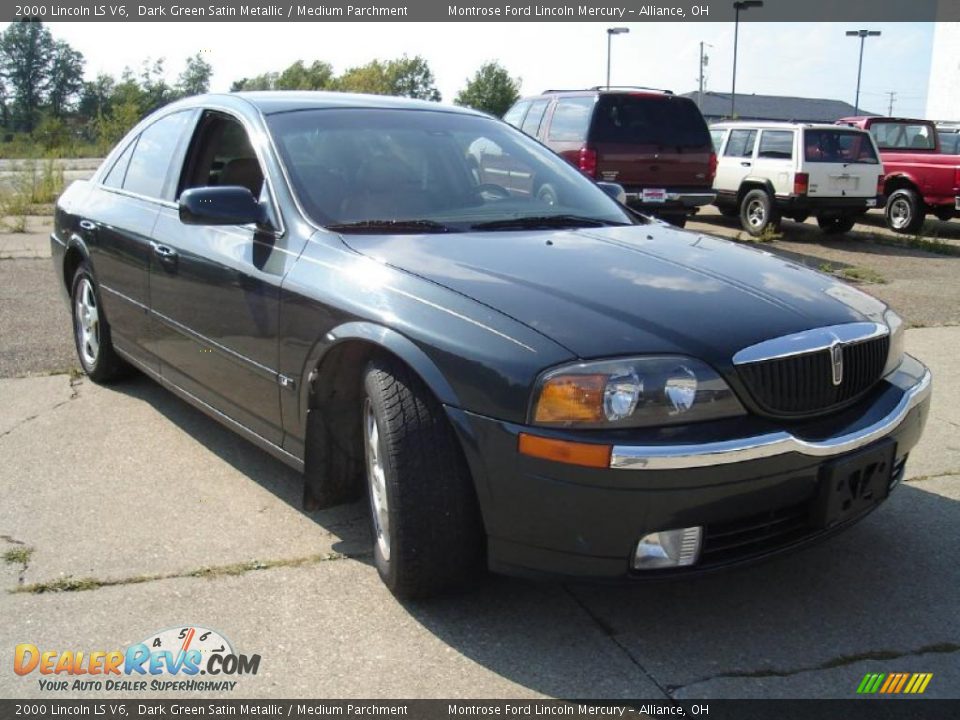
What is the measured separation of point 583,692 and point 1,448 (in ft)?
10.6

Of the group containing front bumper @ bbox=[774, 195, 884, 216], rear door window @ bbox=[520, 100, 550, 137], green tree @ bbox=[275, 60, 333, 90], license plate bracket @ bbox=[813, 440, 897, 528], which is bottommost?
front bumper @ bbox=[774, 195, 884, 216]

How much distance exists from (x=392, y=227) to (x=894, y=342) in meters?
1.81

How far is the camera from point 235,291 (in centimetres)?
368

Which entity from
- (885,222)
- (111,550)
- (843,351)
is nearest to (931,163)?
(885,222)

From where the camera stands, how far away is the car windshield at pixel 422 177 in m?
3.60

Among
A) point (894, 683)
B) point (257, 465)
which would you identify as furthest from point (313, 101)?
point (894, 683)

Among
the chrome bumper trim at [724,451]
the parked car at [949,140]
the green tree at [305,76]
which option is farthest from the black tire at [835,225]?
the green tree at [305,76]

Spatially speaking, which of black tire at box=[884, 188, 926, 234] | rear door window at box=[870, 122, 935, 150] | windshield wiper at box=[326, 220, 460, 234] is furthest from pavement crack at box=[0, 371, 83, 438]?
rear door window at box=[870, 122, 935, 150]

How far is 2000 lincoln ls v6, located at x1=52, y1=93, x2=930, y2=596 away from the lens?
255cm

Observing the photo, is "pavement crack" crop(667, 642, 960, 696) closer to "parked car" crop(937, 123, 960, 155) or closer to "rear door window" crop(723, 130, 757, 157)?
"rear door window" crop(723, 130, 757, 157)

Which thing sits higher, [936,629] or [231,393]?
[231,393]

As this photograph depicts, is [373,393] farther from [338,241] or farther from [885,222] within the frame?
[885,222]

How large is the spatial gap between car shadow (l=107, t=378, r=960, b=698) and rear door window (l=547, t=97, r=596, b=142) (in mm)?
8420

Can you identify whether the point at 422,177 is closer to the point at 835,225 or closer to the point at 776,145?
the point at 776,145
